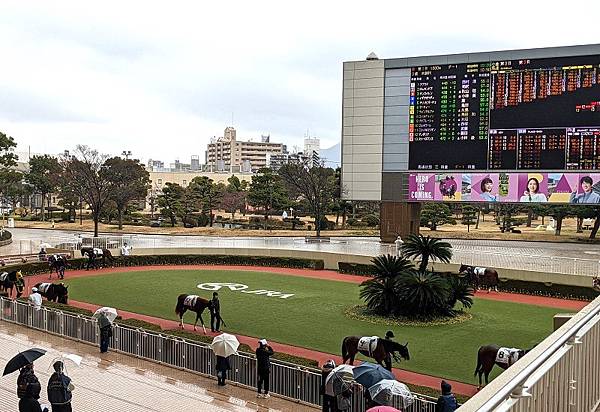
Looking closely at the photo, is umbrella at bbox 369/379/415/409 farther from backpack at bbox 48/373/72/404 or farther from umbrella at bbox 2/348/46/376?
umbrella at bbox 2/348/46/376

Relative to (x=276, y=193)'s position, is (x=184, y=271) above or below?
below

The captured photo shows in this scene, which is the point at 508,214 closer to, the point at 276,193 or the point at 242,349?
the point at 276,193

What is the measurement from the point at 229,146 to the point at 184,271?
146 metres

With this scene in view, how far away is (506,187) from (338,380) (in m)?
27.9

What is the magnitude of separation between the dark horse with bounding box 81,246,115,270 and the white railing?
30573 millimetres

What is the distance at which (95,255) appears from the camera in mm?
33219

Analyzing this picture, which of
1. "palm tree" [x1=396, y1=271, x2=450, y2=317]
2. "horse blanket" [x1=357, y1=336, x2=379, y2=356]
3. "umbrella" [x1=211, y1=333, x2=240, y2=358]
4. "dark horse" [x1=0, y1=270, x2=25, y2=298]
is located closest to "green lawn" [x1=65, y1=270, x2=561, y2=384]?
"palm tree" [x1=396, y1=271, x2=450, y2=317]

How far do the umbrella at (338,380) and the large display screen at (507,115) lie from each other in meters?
27.6

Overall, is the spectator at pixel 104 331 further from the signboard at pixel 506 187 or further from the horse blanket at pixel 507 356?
the signboard at pixel 506 187

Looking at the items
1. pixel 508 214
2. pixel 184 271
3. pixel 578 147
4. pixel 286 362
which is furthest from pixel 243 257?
pixel 508 214

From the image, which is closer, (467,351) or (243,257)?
(467,351)

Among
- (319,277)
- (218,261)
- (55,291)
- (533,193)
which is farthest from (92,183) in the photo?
(533,193)

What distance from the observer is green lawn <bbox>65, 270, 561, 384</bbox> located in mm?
17172

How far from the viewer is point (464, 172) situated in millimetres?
36656
